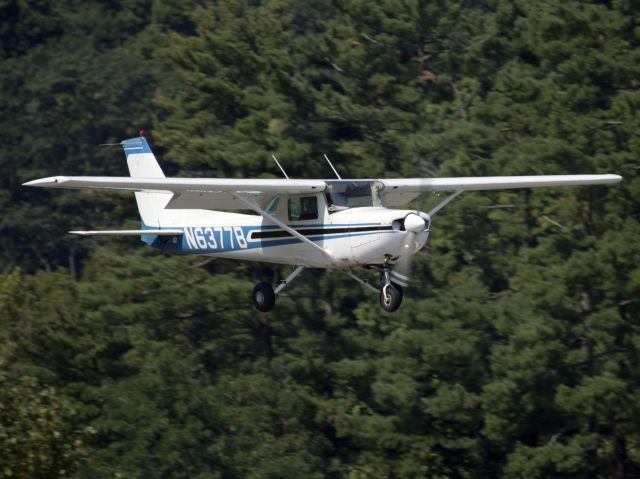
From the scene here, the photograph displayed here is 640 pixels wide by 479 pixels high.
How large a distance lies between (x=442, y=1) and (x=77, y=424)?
15959 mm

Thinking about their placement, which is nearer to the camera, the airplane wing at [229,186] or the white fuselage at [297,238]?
the airplane wing at [229,186]

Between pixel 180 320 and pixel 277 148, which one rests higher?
pixel 277 148

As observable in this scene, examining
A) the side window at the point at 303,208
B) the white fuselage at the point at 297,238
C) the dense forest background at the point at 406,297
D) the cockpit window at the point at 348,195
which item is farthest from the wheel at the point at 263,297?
the dense forest background at the point at 406,297

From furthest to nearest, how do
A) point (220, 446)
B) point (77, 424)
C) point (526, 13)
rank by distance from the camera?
point (526, 13)
point (77, 424)
point (220, 446)

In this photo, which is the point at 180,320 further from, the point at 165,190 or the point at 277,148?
the point at 165,190

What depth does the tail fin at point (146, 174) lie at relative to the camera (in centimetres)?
2316

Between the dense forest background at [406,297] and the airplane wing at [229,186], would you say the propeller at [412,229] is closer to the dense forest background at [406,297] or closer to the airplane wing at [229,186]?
the airplane wing at [229,186]

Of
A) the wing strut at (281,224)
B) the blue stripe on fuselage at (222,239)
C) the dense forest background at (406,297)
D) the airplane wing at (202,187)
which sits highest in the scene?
the airplane wing at (202,187)

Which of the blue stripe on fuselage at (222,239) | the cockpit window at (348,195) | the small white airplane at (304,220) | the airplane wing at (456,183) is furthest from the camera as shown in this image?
the airplane wing at (456,183)

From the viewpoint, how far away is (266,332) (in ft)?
123

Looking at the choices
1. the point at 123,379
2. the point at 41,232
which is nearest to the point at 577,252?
the point at 123,379

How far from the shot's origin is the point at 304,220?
19.9m

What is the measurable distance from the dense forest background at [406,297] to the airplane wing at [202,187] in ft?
29.2

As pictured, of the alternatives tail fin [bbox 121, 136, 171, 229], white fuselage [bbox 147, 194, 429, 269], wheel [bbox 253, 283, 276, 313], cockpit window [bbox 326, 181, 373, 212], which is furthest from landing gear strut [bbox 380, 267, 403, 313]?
tail fin [bbox 121, 136, 171, 229]
